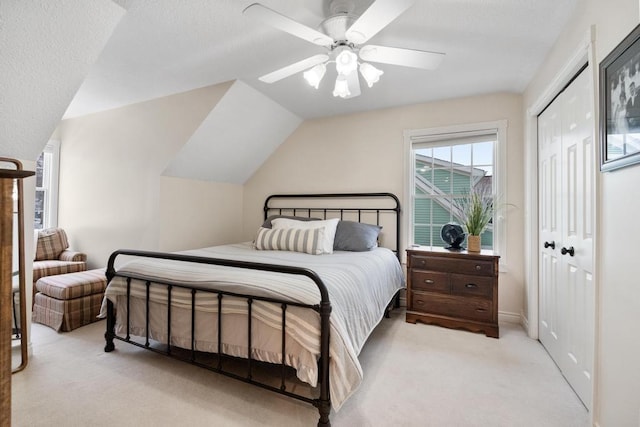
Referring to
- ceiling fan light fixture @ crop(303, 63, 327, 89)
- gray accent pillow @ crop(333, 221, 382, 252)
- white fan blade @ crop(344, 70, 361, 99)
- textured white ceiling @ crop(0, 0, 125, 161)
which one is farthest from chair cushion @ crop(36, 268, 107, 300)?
white fan blade @ crop(344, 70, 361, 99)

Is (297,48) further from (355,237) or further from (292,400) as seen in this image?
(292,400)

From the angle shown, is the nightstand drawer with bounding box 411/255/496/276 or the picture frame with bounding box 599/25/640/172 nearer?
the picture frame with bounding box 599/25/640/172

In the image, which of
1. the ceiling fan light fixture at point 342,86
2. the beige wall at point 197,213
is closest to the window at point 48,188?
the beige wall at point 197,213

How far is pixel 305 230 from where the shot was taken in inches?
121

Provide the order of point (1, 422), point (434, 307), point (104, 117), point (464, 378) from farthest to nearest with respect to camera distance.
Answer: point (104, 117) < point (434, 307) < point (464, 378) < point (1, 422)

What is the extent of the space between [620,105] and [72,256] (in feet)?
16.4

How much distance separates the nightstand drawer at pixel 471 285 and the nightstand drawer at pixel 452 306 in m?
0.06

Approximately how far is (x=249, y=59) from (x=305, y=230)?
1.63 m

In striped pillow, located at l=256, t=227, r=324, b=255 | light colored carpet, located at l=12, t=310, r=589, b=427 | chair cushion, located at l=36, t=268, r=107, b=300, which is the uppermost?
striped pillow, located at l=256, t=227, r=324, b=255

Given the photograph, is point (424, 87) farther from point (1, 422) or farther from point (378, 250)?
point (1, 422)

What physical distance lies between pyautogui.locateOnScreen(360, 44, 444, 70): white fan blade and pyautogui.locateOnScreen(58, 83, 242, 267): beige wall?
5.73ft

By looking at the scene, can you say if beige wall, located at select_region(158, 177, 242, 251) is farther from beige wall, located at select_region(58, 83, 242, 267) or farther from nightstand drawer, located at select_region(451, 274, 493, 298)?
nightstand drawer, located at select_region(451, 274, 493, 298)

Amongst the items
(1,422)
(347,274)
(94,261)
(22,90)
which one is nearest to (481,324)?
(347,274)

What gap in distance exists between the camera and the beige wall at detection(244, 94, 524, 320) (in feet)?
9.95
